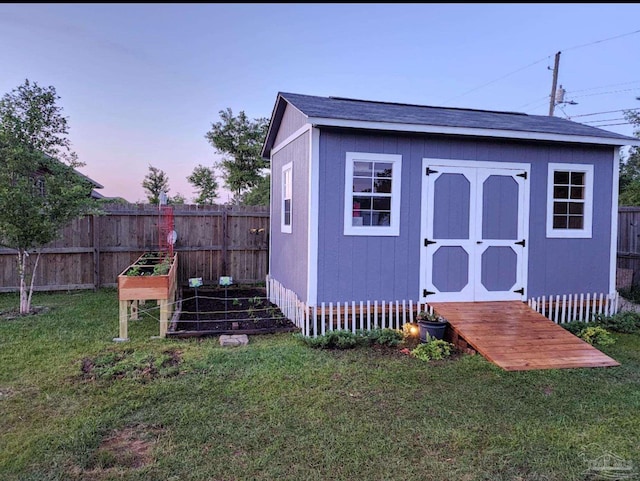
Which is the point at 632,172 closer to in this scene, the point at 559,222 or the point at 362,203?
the point at 559,222

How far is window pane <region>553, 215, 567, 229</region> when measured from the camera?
20.7ft

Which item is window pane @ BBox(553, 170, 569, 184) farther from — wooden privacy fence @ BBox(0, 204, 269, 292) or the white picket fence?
wooden privacy fence @ BBox(0, 204, 269, 292)

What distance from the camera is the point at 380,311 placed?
5.70 m

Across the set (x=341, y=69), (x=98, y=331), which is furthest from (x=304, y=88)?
(x=98, y=331)

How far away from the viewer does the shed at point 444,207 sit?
5.52 metres

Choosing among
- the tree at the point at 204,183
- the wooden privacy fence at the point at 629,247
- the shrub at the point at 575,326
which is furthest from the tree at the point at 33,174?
the tree at the point at 204,183

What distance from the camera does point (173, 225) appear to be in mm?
8977

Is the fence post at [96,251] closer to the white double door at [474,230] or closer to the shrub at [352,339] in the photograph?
the shrub at [352,339]

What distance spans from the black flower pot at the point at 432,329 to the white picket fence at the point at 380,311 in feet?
1.54

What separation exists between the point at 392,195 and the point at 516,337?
2.37 metres

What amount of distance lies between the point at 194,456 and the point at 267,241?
7.12 metres

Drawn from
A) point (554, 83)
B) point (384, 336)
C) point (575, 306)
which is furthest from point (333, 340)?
point (554, 83)

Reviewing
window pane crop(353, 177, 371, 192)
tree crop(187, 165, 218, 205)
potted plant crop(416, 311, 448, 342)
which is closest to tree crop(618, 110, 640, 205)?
potted plant crop(416, 311, 448, 342)

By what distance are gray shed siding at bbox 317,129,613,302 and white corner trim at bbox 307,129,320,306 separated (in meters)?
0.06
